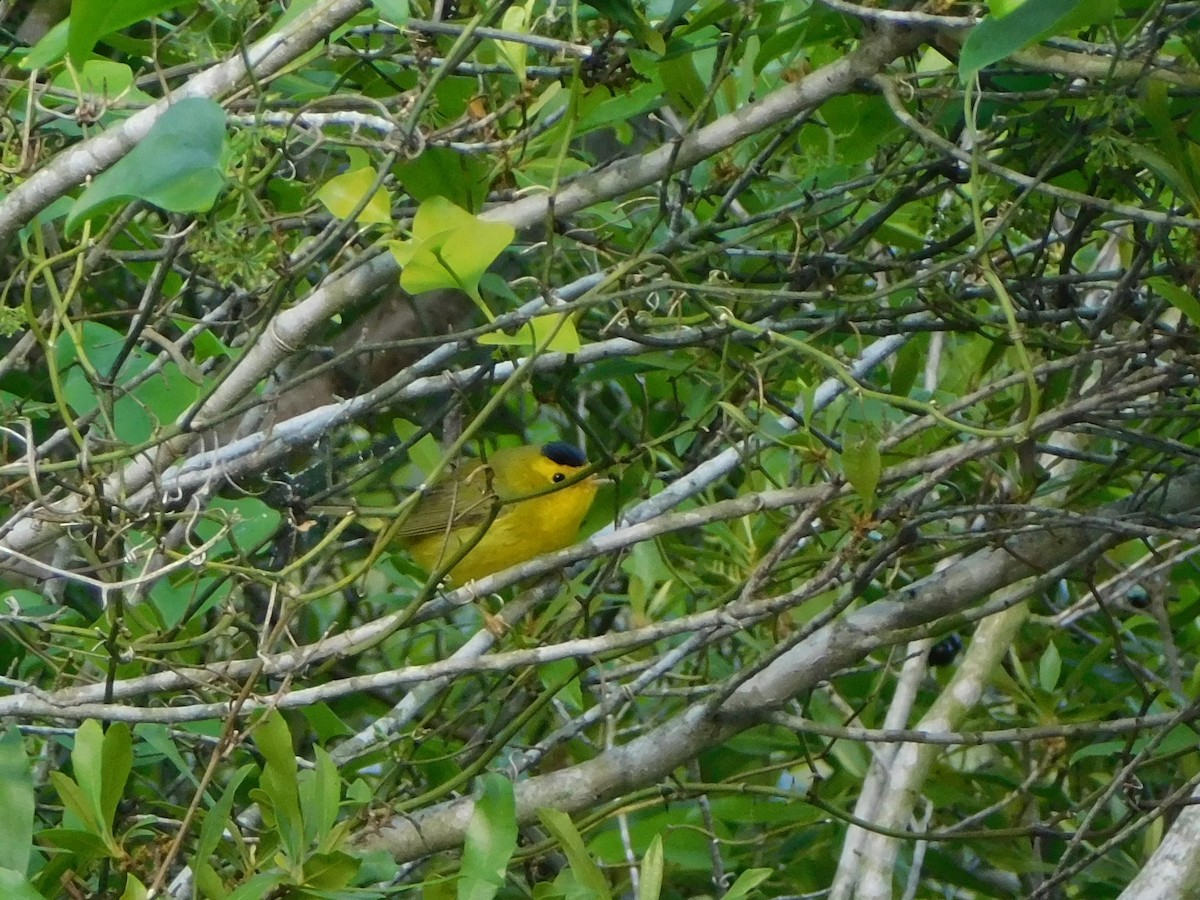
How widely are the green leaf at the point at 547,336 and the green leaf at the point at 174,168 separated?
1.31ft

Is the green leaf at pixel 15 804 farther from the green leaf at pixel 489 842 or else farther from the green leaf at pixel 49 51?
the green leaf at pixel 49 51

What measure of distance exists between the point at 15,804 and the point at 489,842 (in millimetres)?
636

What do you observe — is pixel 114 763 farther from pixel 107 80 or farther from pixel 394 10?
pixel 394 10

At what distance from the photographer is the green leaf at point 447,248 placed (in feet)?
5.58

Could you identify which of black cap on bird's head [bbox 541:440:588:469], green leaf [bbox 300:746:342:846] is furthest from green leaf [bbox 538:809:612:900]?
black cap on bird's head [bbox 541:440:588:469]

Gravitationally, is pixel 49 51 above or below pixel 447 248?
above

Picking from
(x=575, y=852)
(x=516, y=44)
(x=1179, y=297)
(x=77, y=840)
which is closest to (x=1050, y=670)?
(x=1179, y=297)

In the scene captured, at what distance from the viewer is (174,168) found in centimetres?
162

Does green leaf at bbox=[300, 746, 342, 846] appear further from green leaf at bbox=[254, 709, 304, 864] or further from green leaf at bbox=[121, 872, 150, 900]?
green leaf at bbox=[121, 872, 150, 900]

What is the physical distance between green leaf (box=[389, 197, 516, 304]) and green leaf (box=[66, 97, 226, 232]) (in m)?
0.24

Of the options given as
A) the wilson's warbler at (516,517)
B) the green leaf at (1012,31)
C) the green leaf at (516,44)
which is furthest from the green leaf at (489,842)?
the wilson's warbler at (516,517)

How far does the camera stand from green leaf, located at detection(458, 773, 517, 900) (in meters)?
1.92

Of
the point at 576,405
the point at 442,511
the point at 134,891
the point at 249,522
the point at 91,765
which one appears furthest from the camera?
the point at 442,511

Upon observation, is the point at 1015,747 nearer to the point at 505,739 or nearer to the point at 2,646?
→ the point at 505,739
